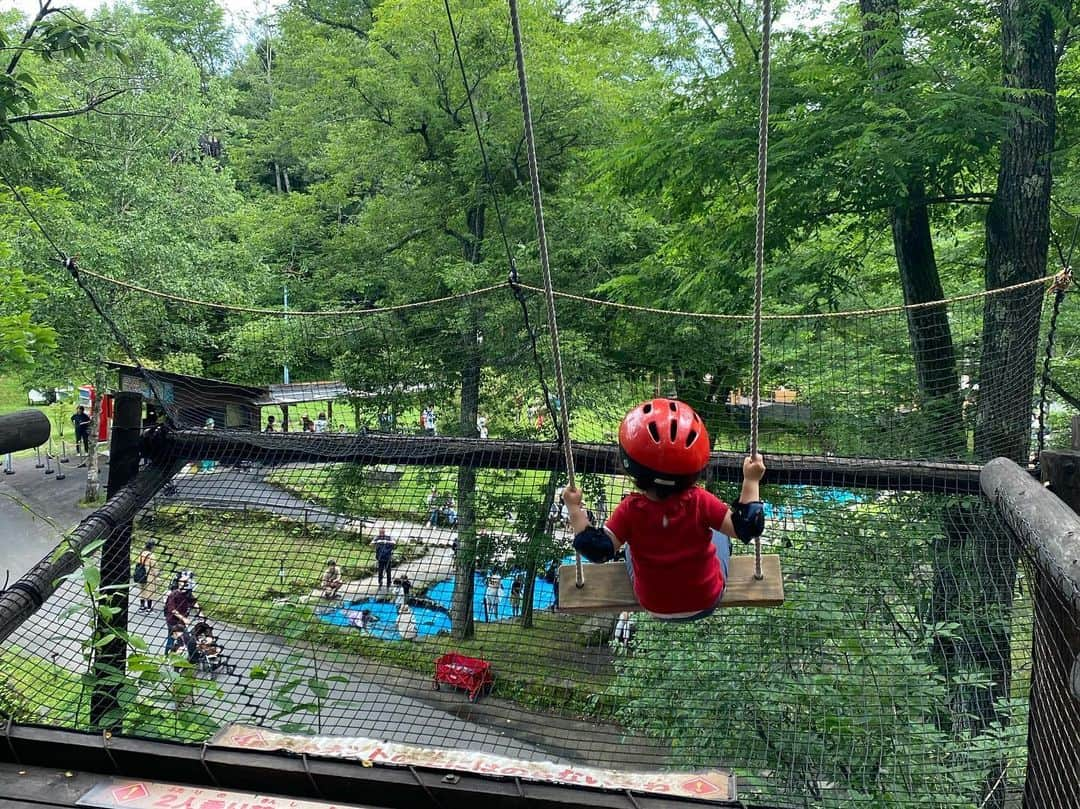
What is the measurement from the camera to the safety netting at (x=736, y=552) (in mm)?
2439

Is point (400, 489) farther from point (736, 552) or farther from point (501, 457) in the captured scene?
point (501, 457)

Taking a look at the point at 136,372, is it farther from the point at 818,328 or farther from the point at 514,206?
the point at 514,206

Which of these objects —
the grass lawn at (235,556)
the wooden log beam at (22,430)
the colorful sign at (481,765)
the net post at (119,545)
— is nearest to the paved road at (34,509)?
the grass lawn at (235,556)

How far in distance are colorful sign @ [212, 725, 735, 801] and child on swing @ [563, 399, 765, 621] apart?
32cm

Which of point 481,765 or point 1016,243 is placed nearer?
point 481,765

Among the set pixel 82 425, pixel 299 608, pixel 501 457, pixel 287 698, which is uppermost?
pixel 501 457

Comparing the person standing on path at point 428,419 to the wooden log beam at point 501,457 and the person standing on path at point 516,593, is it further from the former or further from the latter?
the wooden log beam at point 501,457

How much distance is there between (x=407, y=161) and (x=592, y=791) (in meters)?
7.89

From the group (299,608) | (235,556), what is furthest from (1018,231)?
(235,556)

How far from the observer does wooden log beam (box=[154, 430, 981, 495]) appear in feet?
7.67

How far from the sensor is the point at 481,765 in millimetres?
1556

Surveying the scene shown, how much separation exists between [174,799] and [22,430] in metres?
1.20

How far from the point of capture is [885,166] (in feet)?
12.6

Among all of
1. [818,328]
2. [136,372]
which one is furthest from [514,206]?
[136,372]
